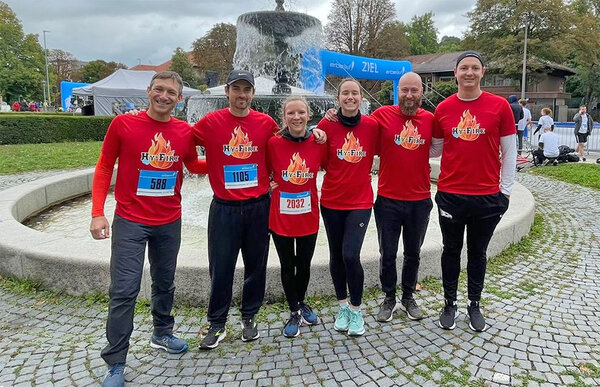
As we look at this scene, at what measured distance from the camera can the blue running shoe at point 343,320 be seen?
353 centimetres

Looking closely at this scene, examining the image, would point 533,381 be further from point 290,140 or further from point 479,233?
point 290,140

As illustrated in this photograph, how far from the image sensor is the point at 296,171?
3314mm

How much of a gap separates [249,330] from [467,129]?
2.24m

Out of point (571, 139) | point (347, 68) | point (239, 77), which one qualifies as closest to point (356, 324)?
point (239, 77)

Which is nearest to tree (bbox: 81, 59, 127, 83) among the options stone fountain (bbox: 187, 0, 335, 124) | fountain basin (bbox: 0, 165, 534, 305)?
stone fountain (bbox: 187, 0, 335, 124)

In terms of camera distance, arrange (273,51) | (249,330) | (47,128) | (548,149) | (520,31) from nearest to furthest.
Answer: (249,330)
(273,51)
(548,149)
(47,128)
(520,31)

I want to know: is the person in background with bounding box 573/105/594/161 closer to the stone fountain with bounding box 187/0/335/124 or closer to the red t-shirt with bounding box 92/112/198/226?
the stone fountain with bounding box 187/0/335/124

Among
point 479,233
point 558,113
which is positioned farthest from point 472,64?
point 558,113

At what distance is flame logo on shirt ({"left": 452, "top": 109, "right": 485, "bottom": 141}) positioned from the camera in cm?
335

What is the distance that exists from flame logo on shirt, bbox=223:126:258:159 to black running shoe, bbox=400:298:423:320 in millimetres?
1856

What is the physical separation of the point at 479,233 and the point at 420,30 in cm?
8397

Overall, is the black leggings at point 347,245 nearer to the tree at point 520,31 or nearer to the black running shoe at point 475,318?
the black running shoe at point 475,318

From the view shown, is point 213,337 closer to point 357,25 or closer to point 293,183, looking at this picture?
point 293,183

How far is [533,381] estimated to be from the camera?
2910 mm
